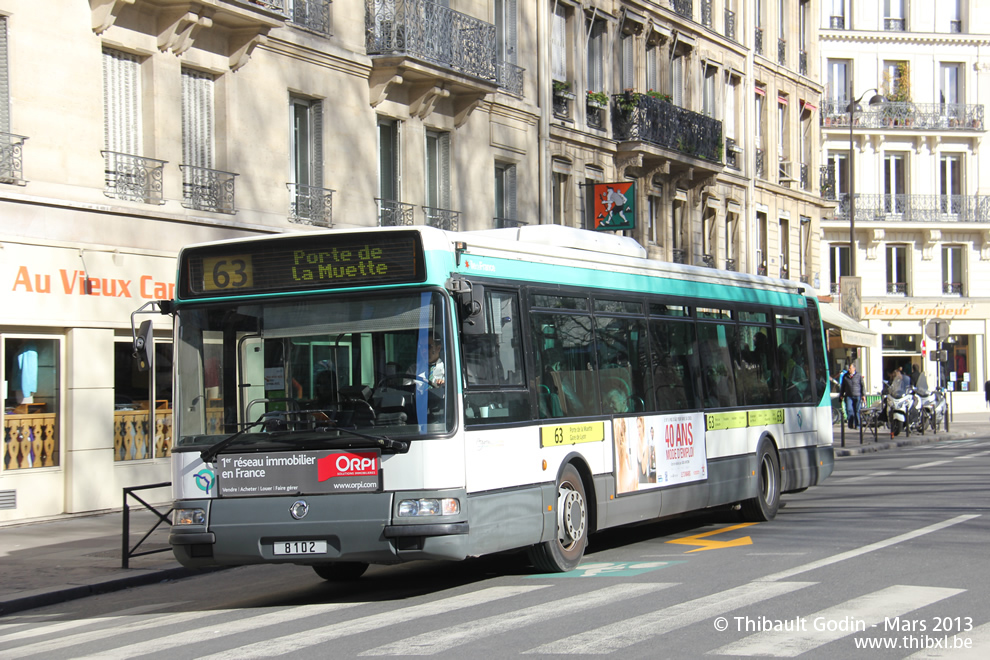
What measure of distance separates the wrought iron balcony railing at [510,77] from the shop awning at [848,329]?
11885mm

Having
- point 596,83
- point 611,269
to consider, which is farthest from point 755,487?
point 596,83

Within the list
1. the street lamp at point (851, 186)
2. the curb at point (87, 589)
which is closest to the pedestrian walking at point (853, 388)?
the street lamp at point (851, 186)

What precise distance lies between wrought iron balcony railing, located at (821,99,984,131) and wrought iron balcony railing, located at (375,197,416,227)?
3533 centimetres

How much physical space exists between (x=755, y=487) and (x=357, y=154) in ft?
35.5

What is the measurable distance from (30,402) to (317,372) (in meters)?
8.94

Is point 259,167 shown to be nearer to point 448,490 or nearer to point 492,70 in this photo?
point 492,70

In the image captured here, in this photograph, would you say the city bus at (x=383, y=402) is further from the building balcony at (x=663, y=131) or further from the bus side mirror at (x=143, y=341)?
the building balcony at (x=663, y=131)

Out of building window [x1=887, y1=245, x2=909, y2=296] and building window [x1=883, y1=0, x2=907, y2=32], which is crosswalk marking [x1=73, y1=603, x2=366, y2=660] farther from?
building window [x1=883, y1=0, x2=907, y2=32]

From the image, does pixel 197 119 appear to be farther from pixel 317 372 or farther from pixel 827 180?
pixel 827 180

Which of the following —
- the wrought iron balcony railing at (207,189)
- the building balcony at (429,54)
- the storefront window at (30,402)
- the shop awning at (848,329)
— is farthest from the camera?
the shop awning at (848,329)

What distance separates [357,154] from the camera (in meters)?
22.5

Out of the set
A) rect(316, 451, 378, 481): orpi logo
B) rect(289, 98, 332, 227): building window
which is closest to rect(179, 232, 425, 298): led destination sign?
rect(316, 451, 378, 481): orpi logo

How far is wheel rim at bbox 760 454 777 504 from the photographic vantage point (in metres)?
14.8

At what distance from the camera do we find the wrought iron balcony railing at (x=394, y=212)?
2322 centimetres
